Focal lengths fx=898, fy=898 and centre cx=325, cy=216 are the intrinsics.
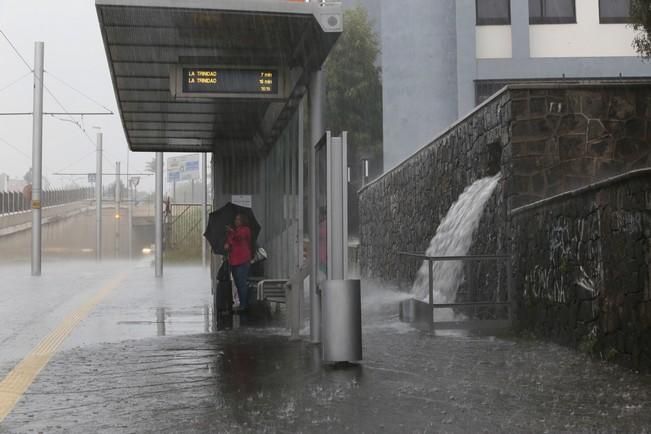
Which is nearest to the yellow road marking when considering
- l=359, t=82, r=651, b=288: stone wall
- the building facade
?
l=359, t=82, r=651, b=288: stone wall

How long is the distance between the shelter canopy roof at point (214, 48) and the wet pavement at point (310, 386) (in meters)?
3.12

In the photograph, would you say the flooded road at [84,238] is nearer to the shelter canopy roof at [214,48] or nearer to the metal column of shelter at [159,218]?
the metal column of shelter at [159,218]

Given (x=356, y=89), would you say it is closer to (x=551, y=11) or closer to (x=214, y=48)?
(x=551, y=11)

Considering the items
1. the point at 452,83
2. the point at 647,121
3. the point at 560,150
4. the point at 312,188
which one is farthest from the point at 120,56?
the point at 452,83

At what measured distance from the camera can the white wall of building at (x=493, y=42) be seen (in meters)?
23.8

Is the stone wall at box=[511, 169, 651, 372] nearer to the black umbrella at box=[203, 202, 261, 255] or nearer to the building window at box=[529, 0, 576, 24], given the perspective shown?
the black umbrella at box=[203, 202, 261, 255]

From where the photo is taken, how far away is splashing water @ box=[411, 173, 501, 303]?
40.1 feet

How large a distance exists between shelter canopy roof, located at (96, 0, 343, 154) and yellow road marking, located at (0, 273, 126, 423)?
321 cm

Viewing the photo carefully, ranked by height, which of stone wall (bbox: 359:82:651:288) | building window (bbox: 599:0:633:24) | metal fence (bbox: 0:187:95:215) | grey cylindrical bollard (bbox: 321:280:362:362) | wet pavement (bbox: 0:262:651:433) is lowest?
wet pavement (bbox: 0:262:651:433)

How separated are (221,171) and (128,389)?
10.4 meters

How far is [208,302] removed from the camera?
16141mm

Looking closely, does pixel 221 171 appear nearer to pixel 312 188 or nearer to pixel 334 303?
pixel 312 188

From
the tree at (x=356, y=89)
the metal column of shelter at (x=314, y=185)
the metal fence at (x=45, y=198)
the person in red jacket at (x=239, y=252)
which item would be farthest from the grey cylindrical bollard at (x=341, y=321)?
the metal fence at (x=45, y=198)

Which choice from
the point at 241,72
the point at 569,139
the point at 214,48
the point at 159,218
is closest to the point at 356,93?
the point at 159,218
